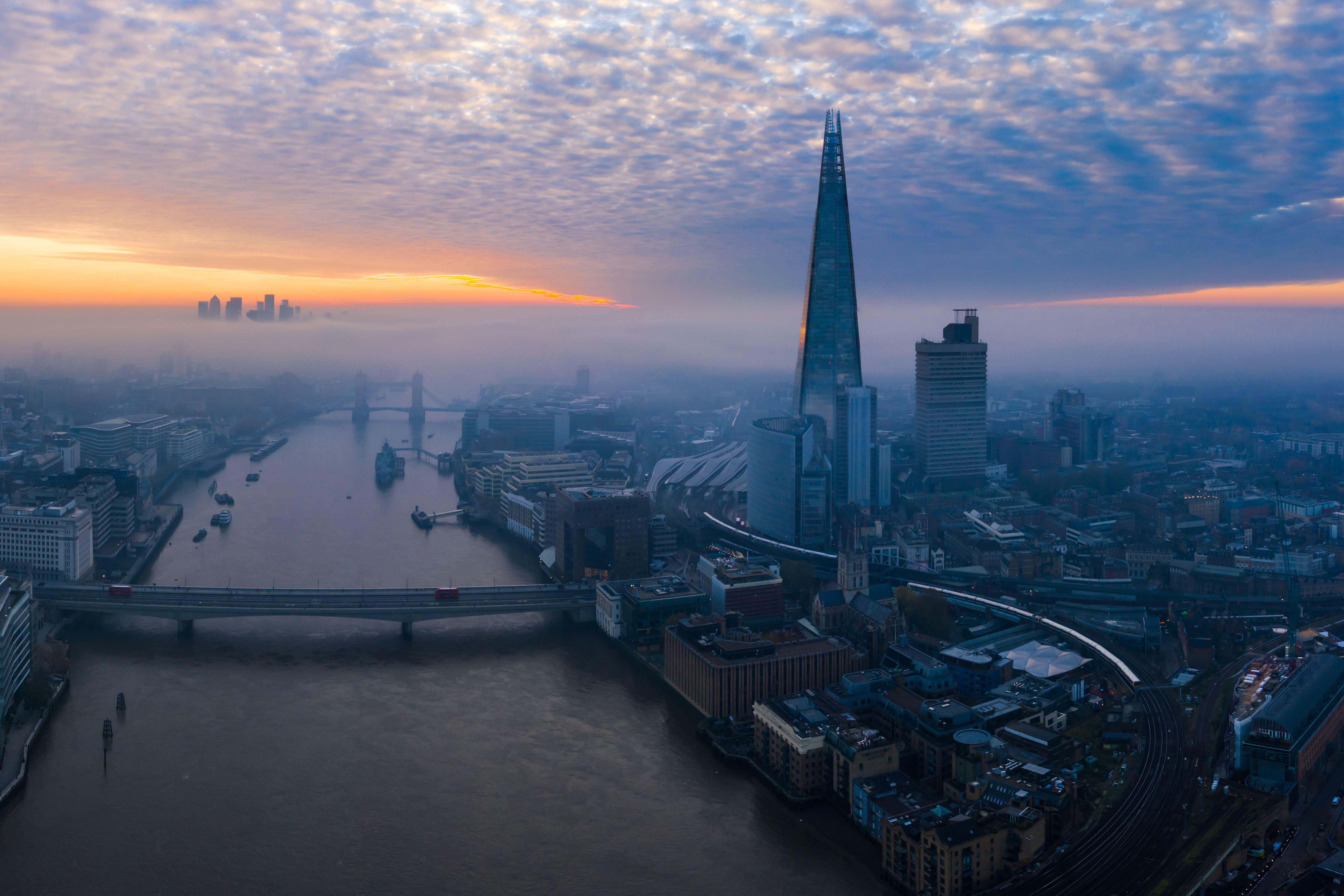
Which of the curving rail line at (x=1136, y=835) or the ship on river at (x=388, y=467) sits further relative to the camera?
the ship on river at (x=388, y=467)

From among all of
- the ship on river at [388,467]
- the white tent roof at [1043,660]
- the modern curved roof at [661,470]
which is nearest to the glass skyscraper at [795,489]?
the modern curved roof at [661,470]

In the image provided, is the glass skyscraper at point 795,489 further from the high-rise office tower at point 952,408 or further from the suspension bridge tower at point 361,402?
the suspension bridge tower at point 361,402

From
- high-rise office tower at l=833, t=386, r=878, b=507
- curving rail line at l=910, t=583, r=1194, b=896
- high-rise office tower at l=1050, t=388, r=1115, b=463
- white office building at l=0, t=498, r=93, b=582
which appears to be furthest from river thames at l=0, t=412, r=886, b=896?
high-rise office tower at l=1050, t=388, r=1115, b=463

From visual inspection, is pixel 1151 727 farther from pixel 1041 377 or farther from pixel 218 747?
pixel 1041 377

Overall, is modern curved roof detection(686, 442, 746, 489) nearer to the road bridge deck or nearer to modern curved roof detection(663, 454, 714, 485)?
modern curved roof detection(663, 454, 714, 485)

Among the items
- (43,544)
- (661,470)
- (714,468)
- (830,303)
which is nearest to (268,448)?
(661,470)
